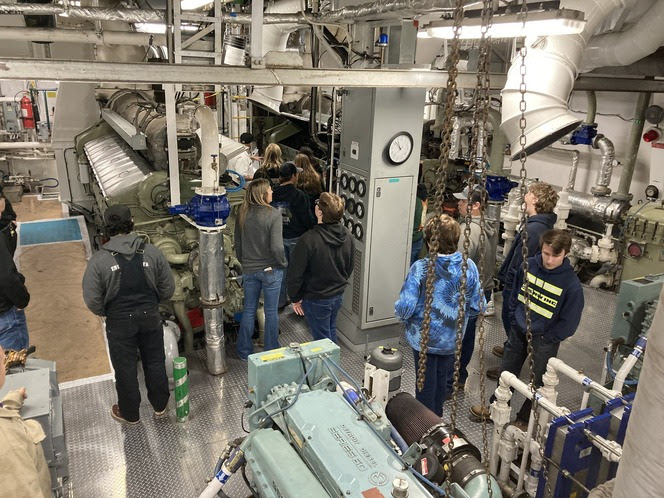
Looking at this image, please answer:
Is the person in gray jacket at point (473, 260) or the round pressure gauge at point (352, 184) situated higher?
the round pressure gauge at point (352, 184)

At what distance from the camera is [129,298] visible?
3.43 m

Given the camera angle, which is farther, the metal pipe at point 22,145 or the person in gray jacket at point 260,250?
the metal pipe at point 22,145

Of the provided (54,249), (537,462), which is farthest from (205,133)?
(54,249)

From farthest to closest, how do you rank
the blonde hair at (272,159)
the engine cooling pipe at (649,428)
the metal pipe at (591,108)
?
the metal pipe at (591,108), the blonde hair at (272,159), the engine cooling pipe at (649,428)

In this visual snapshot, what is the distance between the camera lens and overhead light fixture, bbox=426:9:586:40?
92.3 inches

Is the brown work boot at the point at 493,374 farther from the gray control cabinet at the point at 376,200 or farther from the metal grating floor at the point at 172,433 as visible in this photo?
the gray control cabinet at the point at 376,200

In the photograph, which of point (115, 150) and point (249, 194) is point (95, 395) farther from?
point (115, 150)

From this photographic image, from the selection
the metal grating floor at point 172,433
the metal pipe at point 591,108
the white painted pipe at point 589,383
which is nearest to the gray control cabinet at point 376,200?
the metal grating floor at point 172,433

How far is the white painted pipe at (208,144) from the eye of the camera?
3.76 m

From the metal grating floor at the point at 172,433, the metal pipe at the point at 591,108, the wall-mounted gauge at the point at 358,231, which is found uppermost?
the metal pipe at the point at 591,108

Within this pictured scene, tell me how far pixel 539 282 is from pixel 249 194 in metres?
2.23

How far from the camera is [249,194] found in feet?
13.9

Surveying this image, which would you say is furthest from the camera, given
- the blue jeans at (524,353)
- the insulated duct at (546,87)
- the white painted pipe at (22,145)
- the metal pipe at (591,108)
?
the white painted pipe at (22,145)

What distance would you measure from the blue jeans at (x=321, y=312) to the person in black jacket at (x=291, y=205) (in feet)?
2.96
